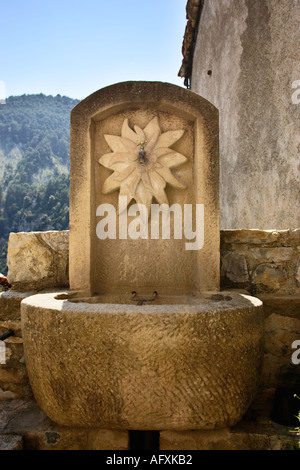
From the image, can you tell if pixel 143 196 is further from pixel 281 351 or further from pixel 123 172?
pixel 281 351

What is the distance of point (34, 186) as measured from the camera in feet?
102

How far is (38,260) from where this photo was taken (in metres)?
2.16

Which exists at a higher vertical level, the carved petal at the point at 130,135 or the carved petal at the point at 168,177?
the carved petal at the point at 130,135

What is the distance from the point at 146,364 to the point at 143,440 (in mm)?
529

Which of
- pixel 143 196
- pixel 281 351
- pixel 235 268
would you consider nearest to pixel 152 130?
pixel 143 196

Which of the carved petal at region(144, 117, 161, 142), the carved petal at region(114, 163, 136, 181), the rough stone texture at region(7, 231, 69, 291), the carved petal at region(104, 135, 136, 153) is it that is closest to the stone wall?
the rough stone texture at region(7, 231, 69, 291)

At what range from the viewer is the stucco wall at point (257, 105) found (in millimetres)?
3049

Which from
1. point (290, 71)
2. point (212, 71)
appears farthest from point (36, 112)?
point (290, 71)

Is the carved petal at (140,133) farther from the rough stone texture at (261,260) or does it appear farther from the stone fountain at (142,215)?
the rough stone texture at (261,260)

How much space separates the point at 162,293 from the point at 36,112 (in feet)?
141

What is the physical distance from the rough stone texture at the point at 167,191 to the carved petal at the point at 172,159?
0.17ft

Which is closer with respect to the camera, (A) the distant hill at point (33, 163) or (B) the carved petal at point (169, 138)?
(B) the carved petal at point (169, 138)

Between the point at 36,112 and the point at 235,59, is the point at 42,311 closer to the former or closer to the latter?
the point at 235,59

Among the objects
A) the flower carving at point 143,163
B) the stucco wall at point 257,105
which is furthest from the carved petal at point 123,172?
the stucco wall at point 257,105
